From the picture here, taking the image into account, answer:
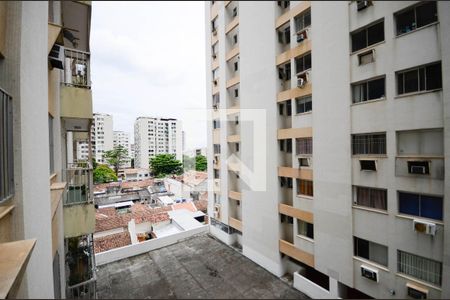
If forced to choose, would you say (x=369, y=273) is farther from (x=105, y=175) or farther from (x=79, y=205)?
(x=105, y=175)

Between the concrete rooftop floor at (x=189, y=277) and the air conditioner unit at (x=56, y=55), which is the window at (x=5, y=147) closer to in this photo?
the air conditioner unit at (x=56, y=55)

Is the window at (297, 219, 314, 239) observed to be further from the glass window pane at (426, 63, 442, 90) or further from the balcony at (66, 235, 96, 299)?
the balcony at (66, 235, 96, 299)

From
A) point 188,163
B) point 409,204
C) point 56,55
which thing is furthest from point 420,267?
point 188,163

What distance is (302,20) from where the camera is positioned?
482 cm

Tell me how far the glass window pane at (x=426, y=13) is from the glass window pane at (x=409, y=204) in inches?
106

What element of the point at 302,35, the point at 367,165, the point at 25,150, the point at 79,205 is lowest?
the point at 79,205

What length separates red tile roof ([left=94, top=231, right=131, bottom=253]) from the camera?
21.3 ft

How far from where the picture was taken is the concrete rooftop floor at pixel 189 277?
490 centimetres

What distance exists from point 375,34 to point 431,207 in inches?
118

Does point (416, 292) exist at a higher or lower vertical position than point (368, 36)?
lower

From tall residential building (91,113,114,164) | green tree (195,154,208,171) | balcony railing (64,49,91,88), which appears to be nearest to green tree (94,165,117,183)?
tall residential building (91,113,114,164)

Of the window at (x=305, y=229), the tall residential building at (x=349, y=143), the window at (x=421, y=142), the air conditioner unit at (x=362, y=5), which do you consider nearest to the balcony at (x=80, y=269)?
the tall residential building at (x=349, y=143)

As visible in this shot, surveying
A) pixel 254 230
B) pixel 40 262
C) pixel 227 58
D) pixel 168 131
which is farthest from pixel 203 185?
pixel 40 262

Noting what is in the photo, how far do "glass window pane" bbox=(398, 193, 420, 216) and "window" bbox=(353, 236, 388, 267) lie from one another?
803mm
